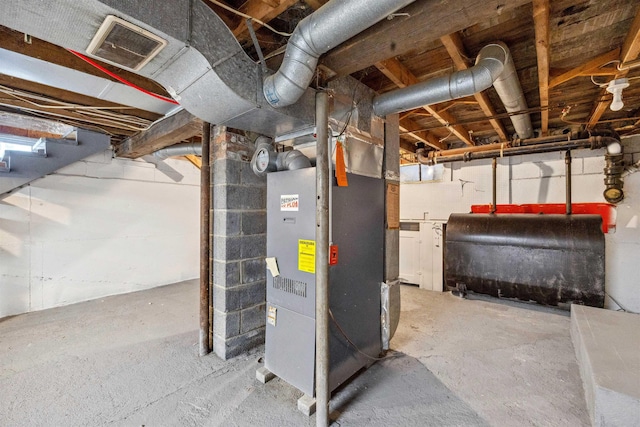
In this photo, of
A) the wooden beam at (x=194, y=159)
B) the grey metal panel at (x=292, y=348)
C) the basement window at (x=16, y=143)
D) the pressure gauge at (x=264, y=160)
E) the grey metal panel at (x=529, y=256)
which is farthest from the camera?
the wooden beam at (x=194, y=159)

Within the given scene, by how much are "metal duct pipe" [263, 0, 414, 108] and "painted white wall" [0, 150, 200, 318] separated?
3585mm

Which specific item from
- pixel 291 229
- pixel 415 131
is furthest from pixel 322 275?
pixel 415 131

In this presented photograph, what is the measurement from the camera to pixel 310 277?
68.1 inches

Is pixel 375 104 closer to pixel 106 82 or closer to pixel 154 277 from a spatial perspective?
pixel 106 82

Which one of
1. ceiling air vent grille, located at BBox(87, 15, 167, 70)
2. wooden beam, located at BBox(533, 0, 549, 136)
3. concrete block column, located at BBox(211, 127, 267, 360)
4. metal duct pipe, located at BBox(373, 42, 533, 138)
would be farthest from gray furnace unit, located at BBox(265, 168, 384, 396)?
wooden beam, located at BBox(533, 0, 549, 136)

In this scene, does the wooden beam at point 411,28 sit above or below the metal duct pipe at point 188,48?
above

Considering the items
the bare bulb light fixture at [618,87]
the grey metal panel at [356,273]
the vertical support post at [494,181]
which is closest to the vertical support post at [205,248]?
the grey metal panel at [356,273]

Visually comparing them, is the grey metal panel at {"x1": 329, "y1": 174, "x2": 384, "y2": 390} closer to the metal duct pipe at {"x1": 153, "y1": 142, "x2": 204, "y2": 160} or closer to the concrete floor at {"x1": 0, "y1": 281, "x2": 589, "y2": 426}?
the concrete floor at {"x1": 0, "y1": 281, "x2": 589, "y2": 426}

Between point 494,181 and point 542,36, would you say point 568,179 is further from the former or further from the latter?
point 542,36

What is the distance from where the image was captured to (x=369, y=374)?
6.67 ft

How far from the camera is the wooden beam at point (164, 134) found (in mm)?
2488

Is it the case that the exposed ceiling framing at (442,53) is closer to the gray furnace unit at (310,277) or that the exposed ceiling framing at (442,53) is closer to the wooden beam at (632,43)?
the wooden beam at (632,43)

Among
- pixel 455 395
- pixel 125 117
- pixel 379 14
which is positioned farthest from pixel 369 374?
pixel 125 117

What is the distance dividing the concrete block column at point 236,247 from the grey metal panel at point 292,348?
1.38ft
